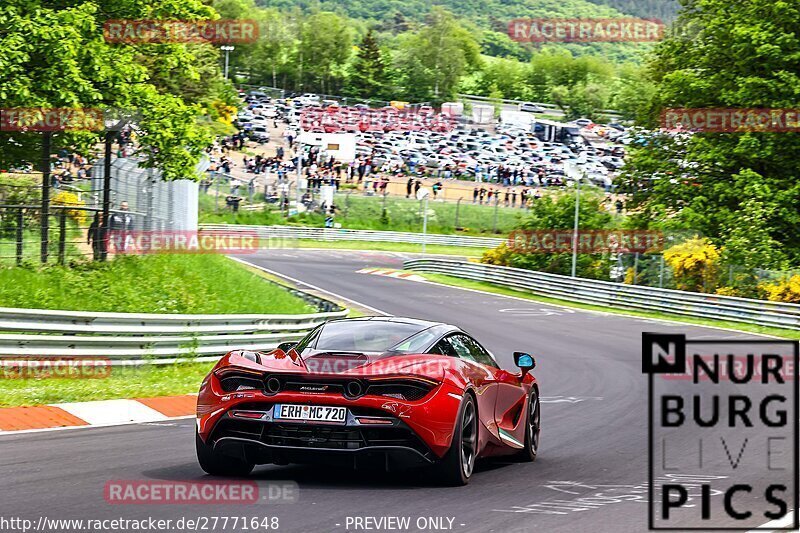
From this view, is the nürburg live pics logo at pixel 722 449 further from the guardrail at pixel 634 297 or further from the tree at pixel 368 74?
the tree at pixel 368 74

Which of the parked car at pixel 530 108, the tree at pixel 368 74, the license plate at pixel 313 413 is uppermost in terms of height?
the tree at pixel 368 74

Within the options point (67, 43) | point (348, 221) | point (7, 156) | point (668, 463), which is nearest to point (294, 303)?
point (7, 156)

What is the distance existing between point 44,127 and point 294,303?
1025cm

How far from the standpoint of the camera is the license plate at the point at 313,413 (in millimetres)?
7699

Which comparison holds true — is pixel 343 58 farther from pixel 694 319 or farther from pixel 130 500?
pixel 130 500

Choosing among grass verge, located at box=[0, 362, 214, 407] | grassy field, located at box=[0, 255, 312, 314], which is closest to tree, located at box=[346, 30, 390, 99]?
grassy field, located at box=[0, 255, 312, 314]

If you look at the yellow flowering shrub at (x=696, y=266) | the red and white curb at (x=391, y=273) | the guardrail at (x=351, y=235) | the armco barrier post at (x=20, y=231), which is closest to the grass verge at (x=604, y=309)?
the red and white curb at (x=391, y=273)

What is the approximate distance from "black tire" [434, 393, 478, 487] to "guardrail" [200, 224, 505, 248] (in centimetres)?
4932

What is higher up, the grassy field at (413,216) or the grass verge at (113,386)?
the grassy field at (413,216)

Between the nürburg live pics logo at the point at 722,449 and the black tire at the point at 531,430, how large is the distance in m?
1.02

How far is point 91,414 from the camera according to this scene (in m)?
12.0

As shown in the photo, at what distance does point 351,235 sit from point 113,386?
174 ft

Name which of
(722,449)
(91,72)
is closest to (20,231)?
(91,72)

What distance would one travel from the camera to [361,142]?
92.6m
